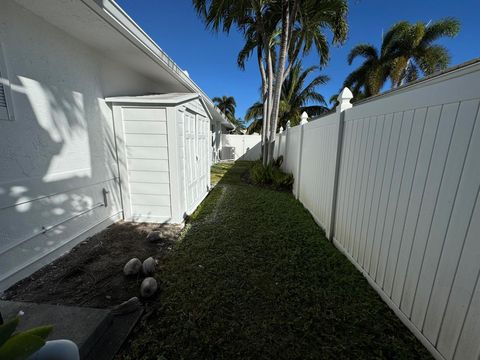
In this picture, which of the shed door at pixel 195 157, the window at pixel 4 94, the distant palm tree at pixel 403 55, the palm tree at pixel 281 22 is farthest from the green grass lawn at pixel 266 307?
the distant palm tree at pixel 403 55

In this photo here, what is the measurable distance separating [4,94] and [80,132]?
1.02 meters

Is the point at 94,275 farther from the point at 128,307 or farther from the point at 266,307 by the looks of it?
the point at 266,307

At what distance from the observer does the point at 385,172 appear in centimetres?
207

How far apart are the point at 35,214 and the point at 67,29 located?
2384mm

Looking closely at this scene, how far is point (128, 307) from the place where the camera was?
1.96m

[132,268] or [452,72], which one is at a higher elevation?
[452,72]

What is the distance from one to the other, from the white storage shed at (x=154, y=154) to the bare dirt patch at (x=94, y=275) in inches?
24.7

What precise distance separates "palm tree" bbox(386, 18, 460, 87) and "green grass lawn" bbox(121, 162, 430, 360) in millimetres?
14244

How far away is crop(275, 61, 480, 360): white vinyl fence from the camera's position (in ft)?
4.22

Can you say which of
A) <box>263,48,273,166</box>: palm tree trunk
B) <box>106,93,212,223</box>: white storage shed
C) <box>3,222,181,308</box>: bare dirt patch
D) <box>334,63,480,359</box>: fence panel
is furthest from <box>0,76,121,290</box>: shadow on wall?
<box>263,48,273,166</box>: palm tree trunk

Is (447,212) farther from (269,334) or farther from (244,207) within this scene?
(244,207)

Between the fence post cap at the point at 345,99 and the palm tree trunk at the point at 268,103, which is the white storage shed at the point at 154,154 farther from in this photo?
the palm tree trunk at the point at 268,103

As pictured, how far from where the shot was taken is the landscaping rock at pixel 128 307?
1.92m

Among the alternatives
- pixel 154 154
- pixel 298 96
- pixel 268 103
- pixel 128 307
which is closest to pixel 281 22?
pixel 268 103
